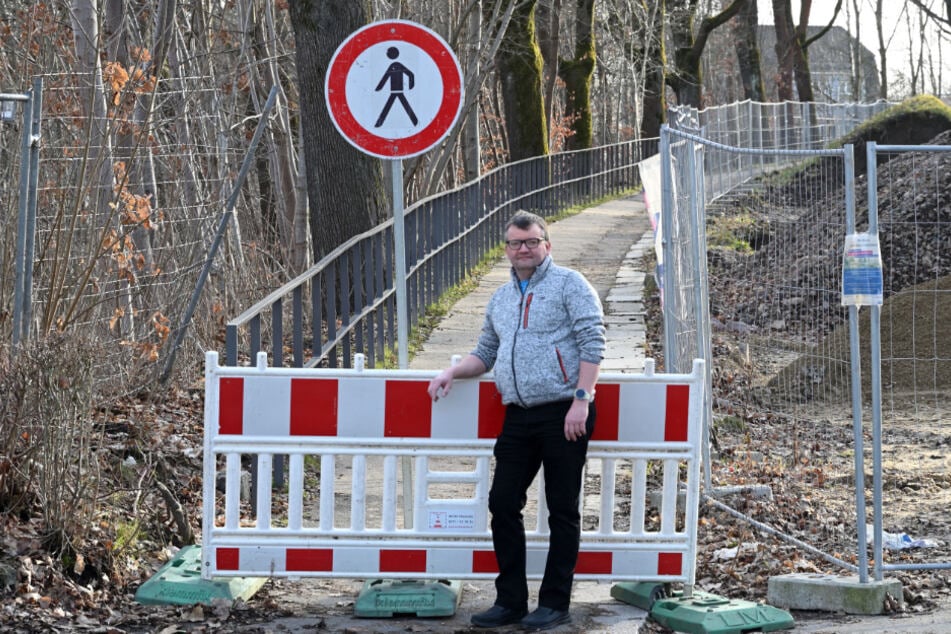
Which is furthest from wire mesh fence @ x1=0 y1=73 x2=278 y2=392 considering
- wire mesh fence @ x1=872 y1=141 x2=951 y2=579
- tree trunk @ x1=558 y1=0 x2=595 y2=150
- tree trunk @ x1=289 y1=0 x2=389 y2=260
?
tree trunk @ x1=558 y1=0 x2=595 y2=150

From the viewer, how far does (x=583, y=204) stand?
33.1 metres

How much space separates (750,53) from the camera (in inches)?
1914

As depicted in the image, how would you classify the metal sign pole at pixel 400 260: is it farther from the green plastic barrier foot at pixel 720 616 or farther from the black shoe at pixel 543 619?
the green plastic barrier foot at pixel 720 616

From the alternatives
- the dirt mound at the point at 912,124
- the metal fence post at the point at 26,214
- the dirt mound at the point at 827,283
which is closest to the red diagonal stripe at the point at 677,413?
the dirt mound at the point at 827,283

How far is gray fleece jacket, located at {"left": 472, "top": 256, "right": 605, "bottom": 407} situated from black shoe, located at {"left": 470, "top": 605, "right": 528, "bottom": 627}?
0.91m

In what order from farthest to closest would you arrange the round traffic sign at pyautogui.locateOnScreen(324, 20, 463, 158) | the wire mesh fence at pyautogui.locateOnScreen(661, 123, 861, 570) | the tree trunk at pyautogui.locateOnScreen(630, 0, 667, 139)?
1. the tree trunk at pyautogui.locateOnScreen(630, 0, 667, 139)
2. the wire mesh fence at pyautogui.locateOnScreen(661, 123, 861, 570)
3. the round traffic sign at pyautogui.locateOnScreen(324, 20, 463, 158)

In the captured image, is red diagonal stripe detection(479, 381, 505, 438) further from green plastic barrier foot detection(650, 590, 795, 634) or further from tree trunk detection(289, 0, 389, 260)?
tree trunk detection(289, 0, 389, 260)

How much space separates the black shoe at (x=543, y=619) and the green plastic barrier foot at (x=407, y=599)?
1.32 feet

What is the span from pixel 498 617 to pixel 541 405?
95 centimetres

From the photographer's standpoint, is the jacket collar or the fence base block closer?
the jacket collar

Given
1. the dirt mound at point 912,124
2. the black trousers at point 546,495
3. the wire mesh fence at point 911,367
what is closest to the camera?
the black trousers at point 546,495

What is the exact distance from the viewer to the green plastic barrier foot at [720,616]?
6246mm

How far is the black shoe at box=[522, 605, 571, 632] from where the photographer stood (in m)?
6.25

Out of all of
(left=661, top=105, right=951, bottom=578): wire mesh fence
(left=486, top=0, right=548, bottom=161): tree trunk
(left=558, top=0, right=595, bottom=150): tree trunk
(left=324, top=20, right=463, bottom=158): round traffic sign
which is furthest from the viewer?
(left=558, top=0, right=595, bottom=150): tree trunk
